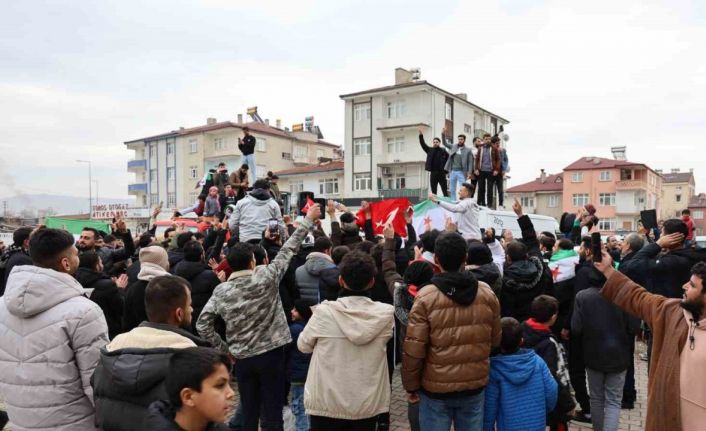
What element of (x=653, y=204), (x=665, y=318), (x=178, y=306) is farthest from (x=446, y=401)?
(x=653, y=204)

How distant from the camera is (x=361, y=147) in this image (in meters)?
48.4

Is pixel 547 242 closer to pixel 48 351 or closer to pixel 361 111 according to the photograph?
pixel 48 351

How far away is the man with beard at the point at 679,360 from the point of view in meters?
2.87

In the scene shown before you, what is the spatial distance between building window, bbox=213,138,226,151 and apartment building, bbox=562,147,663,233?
4302 cm

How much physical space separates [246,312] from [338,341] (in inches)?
39.2

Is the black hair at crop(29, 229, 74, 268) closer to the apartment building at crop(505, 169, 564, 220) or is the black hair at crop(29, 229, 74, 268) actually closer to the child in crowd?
the child in crowd

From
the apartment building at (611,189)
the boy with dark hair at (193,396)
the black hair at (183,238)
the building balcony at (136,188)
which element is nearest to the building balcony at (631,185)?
the apartment building at (611,189)

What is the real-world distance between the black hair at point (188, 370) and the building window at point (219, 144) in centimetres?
5660

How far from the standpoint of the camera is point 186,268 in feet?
17.2

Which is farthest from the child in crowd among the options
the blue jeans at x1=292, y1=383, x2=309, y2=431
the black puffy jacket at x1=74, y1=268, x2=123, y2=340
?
the black puffy jacket at x1=74, y1=268, x2=123, y2=340

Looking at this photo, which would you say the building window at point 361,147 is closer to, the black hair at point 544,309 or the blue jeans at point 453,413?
the black hair at point 544,309

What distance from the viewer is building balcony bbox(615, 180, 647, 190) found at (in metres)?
58.5

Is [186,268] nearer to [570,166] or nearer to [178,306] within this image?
[178,306]

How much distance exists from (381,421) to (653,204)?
243 ft
